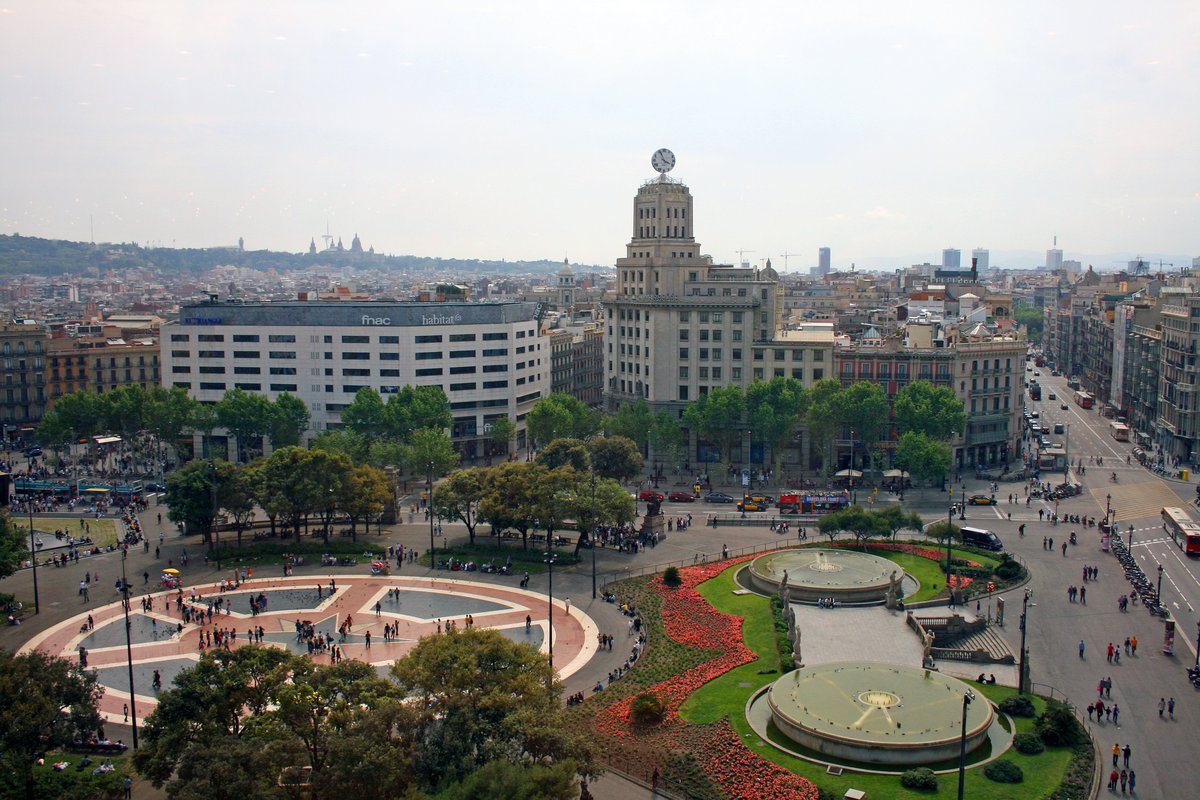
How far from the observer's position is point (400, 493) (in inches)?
3871

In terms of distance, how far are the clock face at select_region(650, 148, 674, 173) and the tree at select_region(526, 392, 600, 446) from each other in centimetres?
3136

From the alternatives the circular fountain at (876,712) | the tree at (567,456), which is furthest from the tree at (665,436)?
the circular fountain at (876,712)

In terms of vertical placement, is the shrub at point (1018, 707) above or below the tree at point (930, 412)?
below

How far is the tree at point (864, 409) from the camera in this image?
97.1 meters

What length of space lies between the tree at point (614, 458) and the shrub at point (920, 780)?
5315 cm

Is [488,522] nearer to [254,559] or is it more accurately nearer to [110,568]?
[254,559]

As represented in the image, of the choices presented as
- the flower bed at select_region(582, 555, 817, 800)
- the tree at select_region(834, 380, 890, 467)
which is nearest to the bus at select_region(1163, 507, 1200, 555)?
the tree at select_region(834, 380, 890, 467)

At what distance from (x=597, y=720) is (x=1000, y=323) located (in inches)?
4462

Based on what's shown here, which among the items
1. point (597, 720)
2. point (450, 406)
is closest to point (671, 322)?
point (450, 406)

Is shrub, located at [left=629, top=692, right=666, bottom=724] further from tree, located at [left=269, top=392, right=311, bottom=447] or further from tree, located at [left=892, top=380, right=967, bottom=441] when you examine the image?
tree, located at [left=269, top=392, right=311, bottom=447]

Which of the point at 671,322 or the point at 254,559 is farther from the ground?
the point at 671,322

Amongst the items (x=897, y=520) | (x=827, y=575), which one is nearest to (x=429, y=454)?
(x=827, y=575)

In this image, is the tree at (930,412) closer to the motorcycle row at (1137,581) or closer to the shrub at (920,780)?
the motorcycle row at (1137,581)

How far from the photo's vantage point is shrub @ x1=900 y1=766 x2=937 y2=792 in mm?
38906
